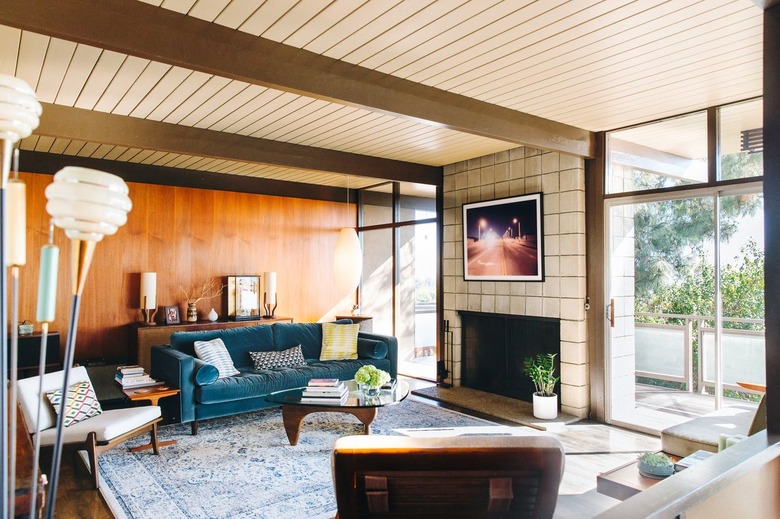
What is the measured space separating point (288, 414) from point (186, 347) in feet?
5.16

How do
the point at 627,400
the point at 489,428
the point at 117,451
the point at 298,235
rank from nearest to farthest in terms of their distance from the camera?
the point at 117,451
the point at 489,428
the point at 627,400
the point at 298,235

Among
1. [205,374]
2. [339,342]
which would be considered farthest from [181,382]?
[339,342]

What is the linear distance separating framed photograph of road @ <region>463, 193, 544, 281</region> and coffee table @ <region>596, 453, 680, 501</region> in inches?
108

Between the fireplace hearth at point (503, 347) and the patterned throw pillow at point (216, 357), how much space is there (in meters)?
2.67

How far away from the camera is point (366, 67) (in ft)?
10.7

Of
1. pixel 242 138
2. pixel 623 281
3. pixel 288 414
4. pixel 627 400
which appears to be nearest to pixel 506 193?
pixel 623 281

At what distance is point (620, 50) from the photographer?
3.01 metres

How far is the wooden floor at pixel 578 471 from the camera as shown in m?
2.60

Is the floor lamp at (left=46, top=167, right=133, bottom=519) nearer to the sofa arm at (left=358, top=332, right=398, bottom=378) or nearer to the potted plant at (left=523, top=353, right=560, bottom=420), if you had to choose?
the potted plant at (left=523, top=353, right=560, bottom=420)

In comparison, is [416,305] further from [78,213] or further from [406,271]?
[78,213]

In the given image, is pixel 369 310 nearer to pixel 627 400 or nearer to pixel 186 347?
pixel 186 347

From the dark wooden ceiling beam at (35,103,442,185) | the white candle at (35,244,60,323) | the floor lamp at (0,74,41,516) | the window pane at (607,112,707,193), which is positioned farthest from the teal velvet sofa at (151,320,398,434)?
the white candle at (35,244,60,323)

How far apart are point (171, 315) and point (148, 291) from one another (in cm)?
43

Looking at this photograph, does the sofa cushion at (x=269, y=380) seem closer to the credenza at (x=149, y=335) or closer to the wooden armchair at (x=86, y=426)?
the wooden armchair at (x=86, y=426)
